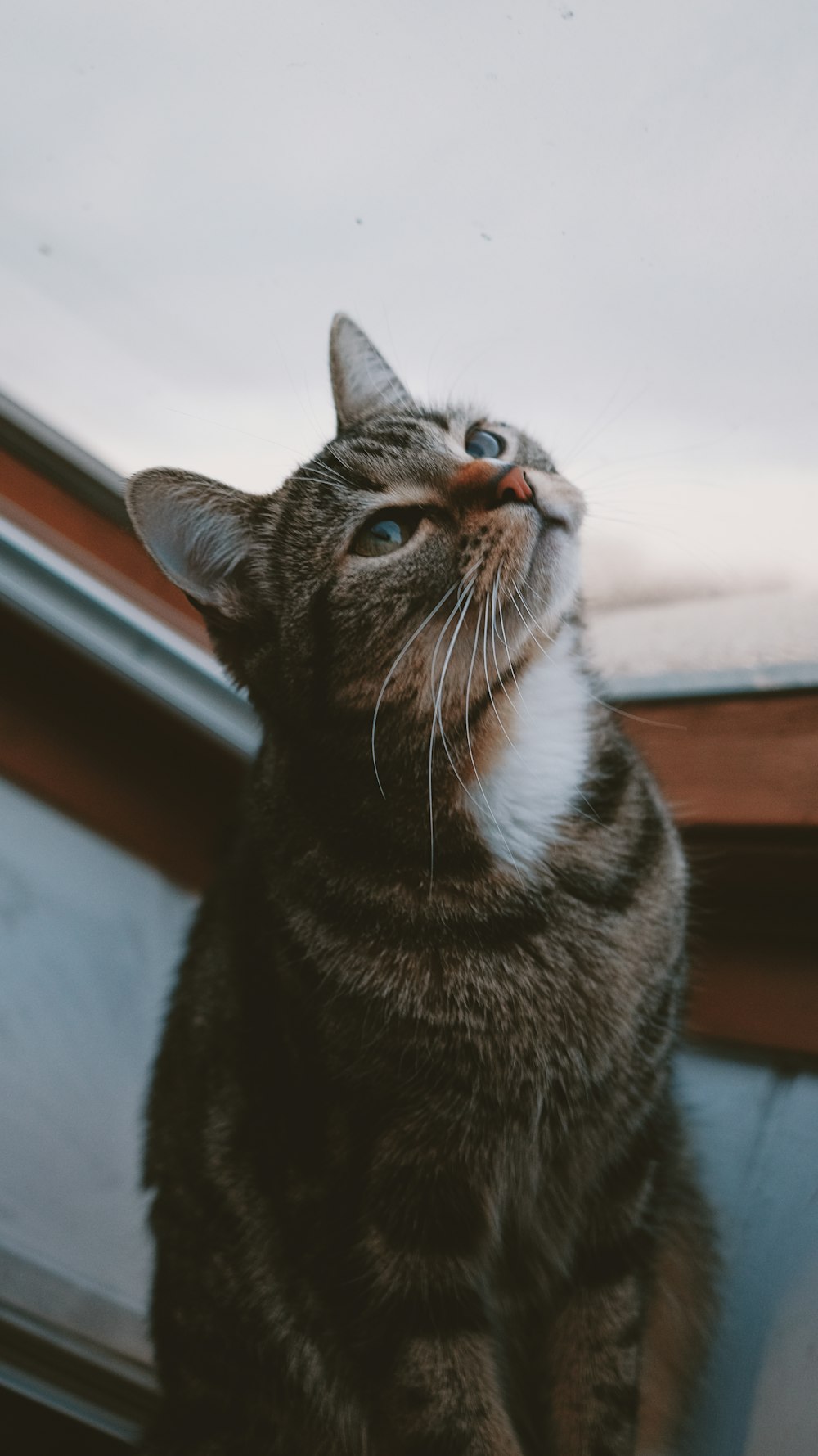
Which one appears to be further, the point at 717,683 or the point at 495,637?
the point at 717,683

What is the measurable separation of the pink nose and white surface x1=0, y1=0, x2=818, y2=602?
20cm

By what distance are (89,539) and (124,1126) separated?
80 cm

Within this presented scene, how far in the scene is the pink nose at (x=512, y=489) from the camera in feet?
2.67

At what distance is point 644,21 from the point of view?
775mm

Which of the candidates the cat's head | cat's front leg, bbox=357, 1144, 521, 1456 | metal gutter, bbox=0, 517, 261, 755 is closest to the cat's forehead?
the cat's head

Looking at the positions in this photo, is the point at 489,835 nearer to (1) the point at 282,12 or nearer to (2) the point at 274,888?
(2) the point at 274,888

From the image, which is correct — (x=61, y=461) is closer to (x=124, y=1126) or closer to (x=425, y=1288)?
(x=124, y=1126)

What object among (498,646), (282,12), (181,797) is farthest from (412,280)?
(181,797)

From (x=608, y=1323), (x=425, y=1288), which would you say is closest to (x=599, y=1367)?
(x=608, y=1323)

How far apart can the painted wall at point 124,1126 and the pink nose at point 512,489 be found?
0.64 meters

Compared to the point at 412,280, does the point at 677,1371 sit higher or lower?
lower

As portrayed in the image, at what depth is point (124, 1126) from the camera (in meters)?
1.43

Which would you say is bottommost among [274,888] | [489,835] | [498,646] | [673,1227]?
[673,1227]

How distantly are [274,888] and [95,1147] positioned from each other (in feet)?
2.30
